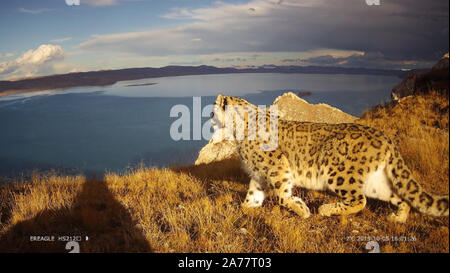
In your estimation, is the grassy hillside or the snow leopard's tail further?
the grassy hillside

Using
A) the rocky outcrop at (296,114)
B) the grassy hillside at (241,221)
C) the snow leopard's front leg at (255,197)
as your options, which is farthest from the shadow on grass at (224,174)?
the rocky outcrop at (296,114)

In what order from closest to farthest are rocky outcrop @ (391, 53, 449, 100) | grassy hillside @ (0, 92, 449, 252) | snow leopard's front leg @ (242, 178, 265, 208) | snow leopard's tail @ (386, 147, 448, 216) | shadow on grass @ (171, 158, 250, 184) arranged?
snow leopard's tail @ (386, 147, 448, 216) < grassy hillside @ (0, 92, 449, 252) < rocky outcrop @ (391, 53, 449, 100) < snow leopard's front leg @ (242, 178, 265, 208) < shadow on grass @ (171, 158, 250, 184)

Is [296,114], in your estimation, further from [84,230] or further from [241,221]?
[84,230]

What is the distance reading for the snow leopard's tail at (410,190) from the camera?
139 inches

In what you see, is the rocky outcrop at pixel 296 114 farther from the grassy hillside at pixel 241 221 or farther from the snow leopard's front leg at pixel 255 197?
the snow leopard's front leg at pixel 255 197

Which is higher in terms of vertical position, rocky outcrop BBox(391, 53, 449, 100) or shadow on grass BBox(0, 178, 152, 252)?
rocky outcrop BBox(391, 53, 449, 100)

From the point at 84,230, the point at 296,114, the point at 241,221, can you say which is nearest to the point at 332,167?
the point at 241,221

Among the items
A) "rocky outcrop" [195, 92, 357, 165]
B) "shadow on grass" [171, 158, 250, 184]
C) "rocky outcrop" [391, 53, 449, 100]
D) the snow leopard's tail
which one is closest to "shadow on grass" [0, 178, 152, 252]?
"shadow on grass" [171, 158, 250, 184]

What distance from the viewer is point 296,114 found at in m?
15.0

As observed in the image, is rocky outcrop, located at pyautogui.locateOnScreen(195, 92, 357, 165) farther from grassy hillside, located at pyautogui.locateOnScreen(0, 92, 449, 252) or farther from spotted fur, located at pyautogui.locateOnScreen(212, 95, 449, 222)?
spotted fur, located at pyautogui.locateOnScreen(212, 95, 449, 222)

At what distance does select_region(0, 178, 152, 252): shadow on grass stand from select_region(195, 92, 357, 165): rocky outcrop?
7.87m

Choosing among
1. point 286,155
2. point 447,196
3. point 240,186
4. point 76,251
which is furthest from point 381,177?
point 76,251

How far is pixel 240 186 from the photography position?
22.7 feet

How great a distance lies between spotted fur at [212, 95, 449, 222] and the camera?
4.03m
